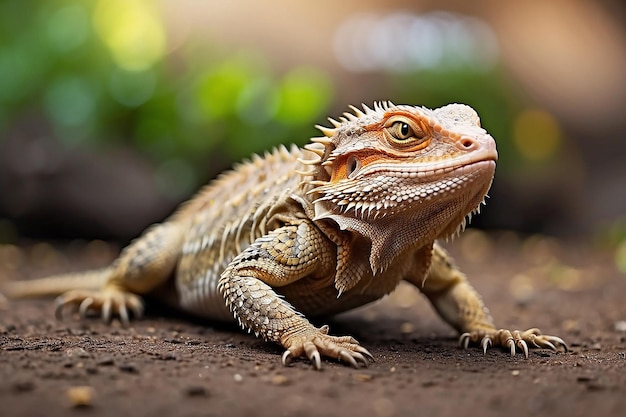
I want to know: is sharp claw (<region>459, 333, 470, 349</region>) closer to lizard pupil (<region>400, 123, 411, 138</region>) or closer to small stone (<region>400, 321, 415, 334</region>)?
small stone (<region>400, 321, 415, 334</region>)

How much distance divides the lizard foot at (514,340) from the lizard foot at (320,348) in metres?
1.22

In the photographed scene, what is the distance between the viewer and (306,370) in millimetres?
4418

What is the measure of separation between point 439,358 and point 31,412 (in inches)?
114

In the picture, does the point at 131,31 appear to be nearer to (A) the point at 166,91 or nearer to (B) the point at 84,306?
(A) the point at 166,91

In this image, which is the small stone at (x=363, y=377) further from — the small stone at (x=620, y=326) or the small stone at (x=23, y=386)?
the small stone at (x=620, y=326)

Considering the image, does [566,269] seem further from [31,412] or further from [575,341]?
[31,412]

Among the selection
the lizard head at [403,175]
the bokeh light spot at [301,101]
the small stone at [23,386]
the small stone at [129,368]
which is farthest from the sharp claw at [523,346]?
the bokeh light spot at [301,101]

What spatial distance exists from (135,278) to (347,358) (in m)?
3.23

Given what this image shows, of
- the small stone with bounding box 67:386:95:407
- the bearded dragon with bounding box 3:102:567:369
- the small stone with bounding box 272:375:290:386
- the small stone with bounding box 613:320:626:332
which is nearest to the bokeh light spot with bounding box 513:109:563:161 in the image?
the small stone with bounding box 613:320:626:332

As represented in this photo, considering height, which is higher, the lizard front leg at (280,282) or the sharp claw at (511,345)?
the lizard front leg at (280,282)

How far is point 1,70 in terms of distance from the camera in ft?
43.7

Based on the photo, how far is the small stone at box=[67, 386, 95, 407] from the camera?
352cm

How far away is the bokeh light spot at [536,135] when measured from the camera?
48.3ft

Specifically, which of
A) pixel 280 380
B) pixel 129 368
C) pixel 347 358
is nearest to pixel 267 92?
pixel 347 358
